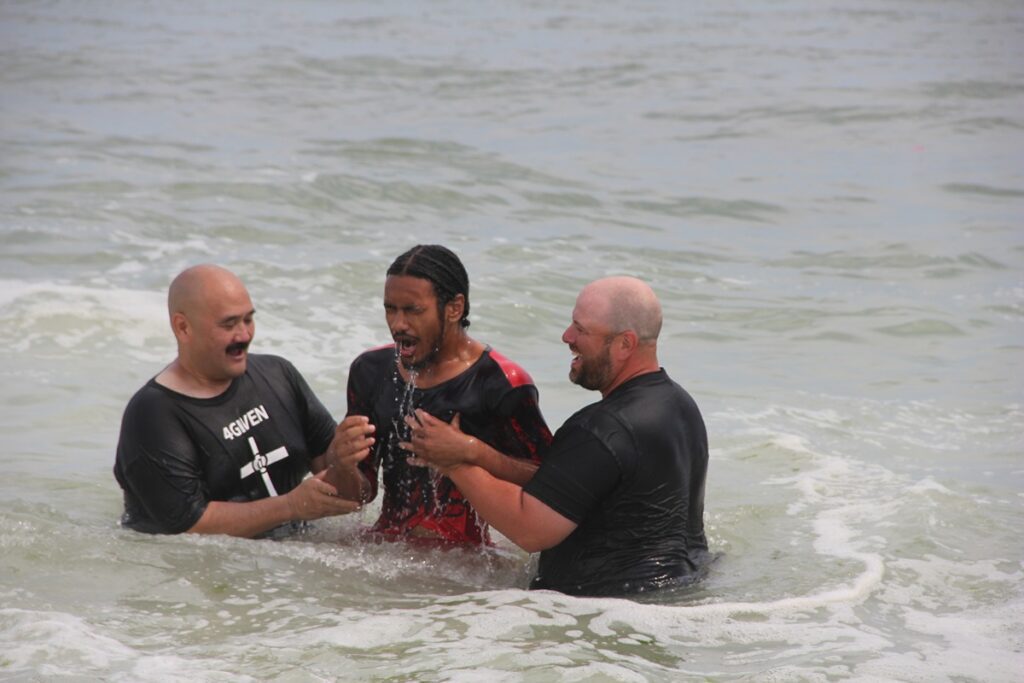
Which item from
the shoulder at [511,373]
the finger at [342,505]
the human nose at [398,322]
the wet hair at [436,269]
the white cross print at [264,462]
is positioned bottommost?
the finger at [342,505]

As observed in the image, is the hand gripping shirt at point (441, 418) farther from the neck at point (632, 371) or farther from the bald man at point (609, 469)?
the neck at point (632, 371)

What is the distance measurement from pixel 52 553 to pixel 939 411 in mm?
6608

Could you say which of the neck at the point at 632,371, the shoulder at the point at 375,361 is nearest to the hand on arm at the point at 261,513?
the shoulder at the point at 375,361

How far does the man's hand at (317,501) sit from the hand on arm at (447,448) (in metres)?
0.53

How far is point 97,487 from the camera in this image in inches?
339

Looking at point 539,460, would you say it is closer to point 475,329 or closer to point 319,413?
point 319,413

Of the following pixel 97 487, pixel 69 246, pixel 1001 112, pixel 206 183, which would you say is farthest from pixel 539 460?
pixel 1001 112

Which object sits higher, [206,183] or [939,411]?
[206,183]

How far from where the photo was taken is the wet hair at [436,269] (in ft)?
20.5

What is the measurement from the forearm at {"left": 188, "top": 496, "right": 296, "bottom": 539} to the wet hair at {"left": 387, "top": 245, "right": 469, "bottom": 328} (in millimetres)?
1273

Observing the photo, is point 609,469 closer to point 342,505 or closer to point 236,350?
point 342,505

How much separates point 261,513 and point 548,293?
24.1 ft

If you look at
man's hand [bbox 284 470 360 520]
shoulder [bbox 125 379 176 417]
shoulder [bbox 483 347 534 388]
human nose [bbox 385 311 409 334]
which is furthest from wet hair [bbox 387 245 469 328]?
shoulder [bbox 125 379 176 417]

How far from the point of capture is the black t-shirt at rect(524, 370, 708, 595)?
597cm
